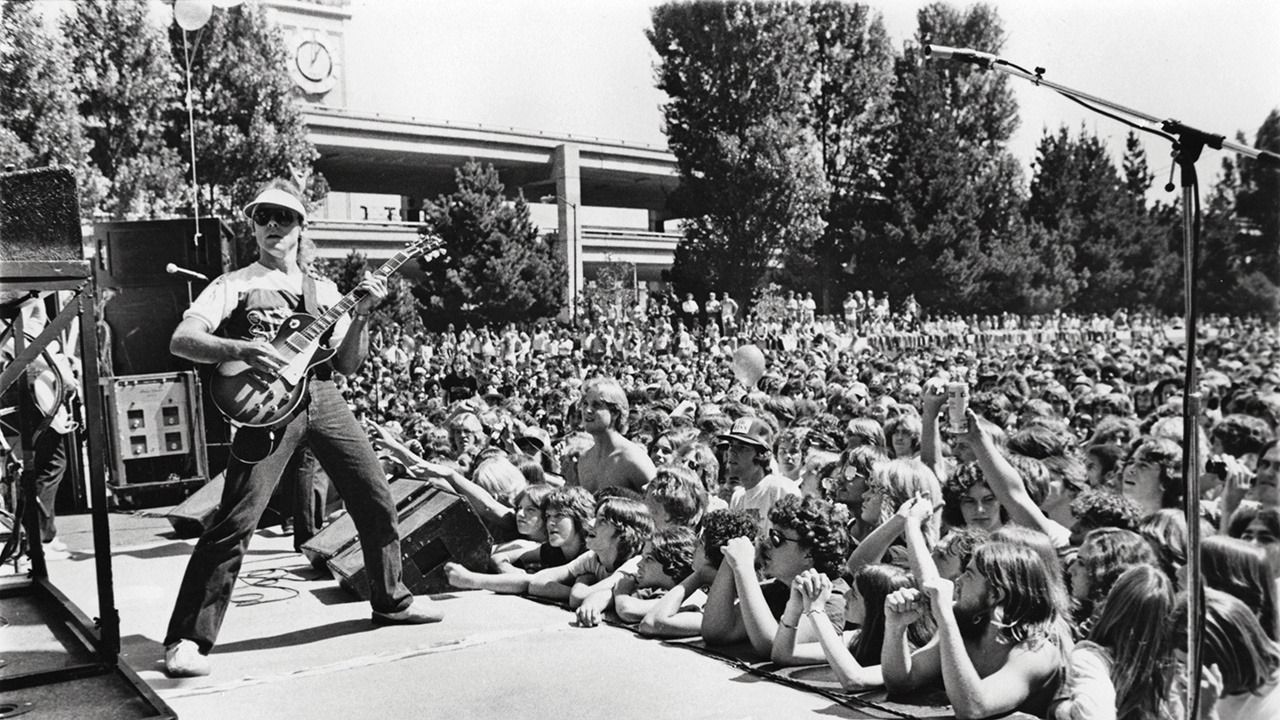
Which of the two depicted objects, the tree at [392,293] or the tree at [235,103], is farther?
the tree at [392,293]

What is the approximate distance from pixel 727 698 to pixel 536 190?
3910 cm

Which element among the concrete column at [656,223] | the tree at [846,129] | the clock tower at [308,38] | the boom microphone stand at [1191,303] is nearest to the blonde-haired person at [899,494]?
the boom microphone stand at [1191,303]

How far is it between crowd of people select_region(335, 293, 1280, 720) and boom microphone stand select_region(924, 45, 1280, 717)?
6 centimetres

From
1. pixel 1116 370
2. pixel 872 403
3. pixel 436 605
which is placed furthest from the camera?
pixel 1116 370

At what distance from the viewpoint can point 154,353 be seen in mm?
9047

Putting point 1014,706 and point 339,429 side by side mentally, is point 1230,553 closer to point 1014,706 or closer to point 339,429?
point 1014,706

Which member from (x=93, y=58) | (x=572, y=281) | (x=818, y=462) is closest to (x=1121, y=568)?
(x=818, y=462)

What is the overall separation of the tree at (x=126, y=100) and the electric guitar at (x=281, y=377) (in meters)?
15.1

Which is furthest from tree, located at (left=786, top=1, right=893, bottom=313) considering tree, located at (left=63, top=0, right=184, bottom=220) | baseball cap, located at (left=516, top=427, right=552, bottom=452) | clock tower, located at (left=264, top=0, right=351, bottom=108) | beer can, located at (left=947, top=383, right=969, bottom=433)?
beer can, located at (left=947, top=383, right=969, bottom=433)

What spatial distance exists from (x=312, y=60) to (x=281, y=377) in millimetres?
19549

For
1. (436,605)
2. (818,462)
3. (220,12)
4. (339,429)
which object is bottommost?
(436,605)

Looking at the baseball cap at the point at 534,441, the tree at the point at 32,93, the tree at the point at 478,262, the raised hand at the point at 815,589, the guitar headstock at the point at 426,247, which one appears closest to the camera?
the raised hand at the point at 815,589

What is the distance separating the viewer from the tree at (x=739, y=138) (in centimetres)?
2875

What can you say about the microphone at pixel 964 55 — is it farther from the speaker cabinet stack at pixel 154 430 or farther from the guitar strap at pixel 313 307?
the speaker cabinet stack at pixel 154 430
